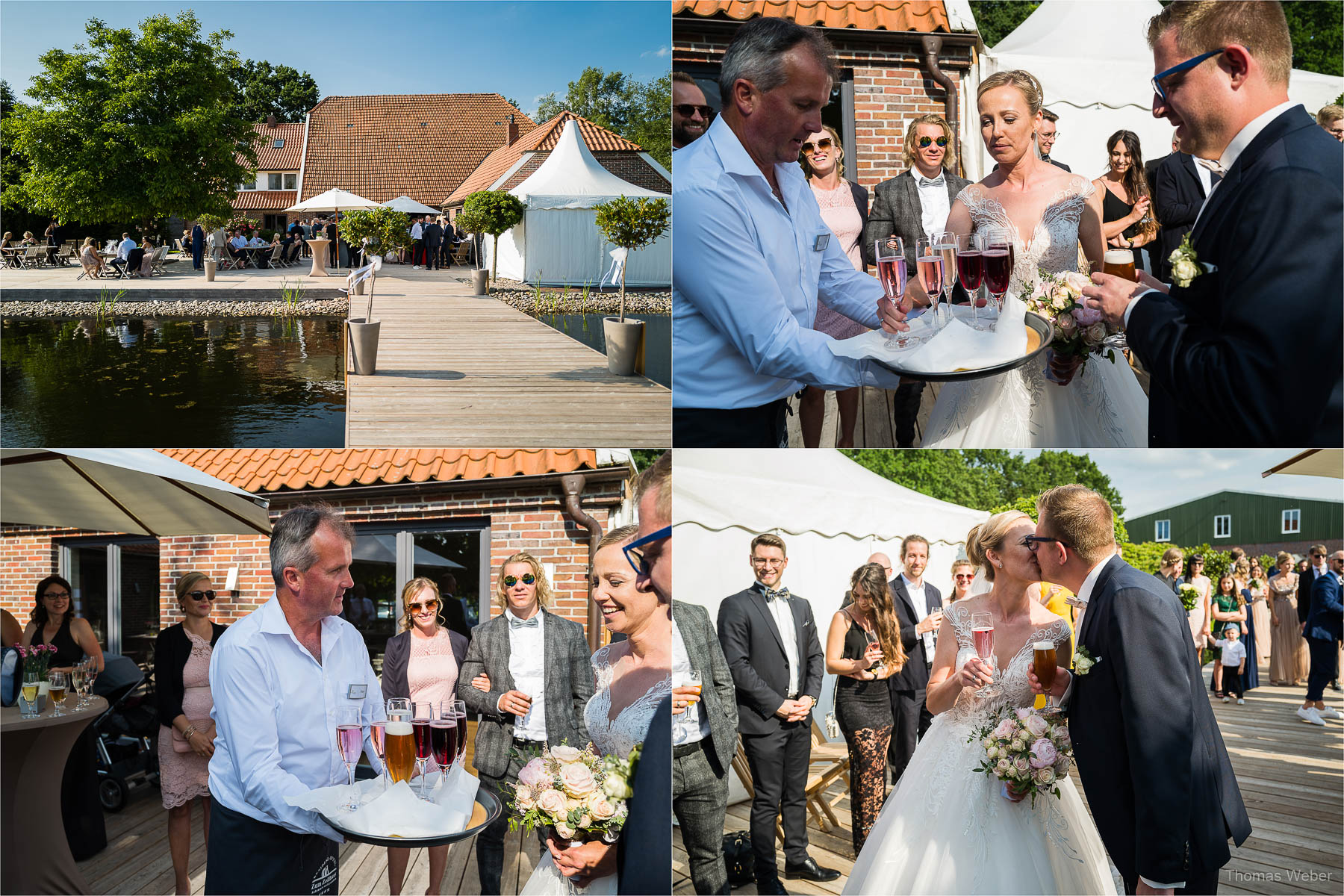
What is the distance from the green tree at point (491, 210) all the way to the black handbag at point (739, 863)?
2.81 m

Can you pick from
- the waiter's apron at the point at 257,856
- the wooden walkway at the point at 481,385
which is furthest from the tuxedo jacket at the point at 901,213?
the waiter's apron at the point at 257,856

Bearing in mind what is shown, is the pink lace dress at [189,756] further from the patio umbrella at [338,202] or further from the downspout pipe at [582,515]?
the patio umbrella at [338,202]

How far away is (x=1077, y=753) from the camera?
347cm

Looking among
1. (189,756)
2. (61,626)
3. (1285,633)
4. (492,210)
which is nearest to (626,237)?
(492,210)

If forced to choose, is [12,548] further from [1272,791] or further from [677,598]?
[1272,791]

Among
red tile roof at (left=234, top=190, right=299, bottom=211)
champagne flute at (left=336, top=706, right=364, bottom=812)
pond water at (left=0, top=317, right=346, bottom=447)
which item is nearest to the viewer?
champagne flute at (left=336, top=706, right=364, bottom=812)

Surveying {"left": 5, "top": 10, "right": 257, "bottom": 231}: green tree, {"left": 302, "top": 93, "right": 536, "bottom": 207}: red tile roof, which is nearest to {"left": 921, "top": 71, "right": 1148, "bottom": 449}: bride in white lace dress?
{"left": 302, "top": 93, "right": 536, "bottom": 207}: red tile roof

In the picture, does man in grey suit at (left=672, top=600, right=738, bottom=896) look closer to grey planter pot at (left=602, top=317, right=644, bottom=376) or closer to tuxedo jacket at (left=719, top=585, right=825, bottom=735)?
tuxedo jacket at (left=719, top=585, right=825, bottom=735)

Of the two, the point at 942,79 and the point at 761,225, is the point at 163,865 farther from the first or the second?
the point at 942,79

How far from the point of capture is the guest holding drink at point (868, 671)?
13.8 feet

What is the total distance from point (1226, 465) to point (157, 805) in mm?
4893

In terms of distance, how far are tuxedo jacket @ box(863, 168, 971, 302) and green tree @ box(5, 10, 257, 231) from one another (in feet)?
9.54

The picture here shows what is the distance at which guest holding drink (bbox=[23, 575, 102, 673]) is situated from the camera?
412 centimetres

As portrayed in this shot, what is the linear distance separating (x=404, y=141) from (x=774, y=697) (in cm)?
306
